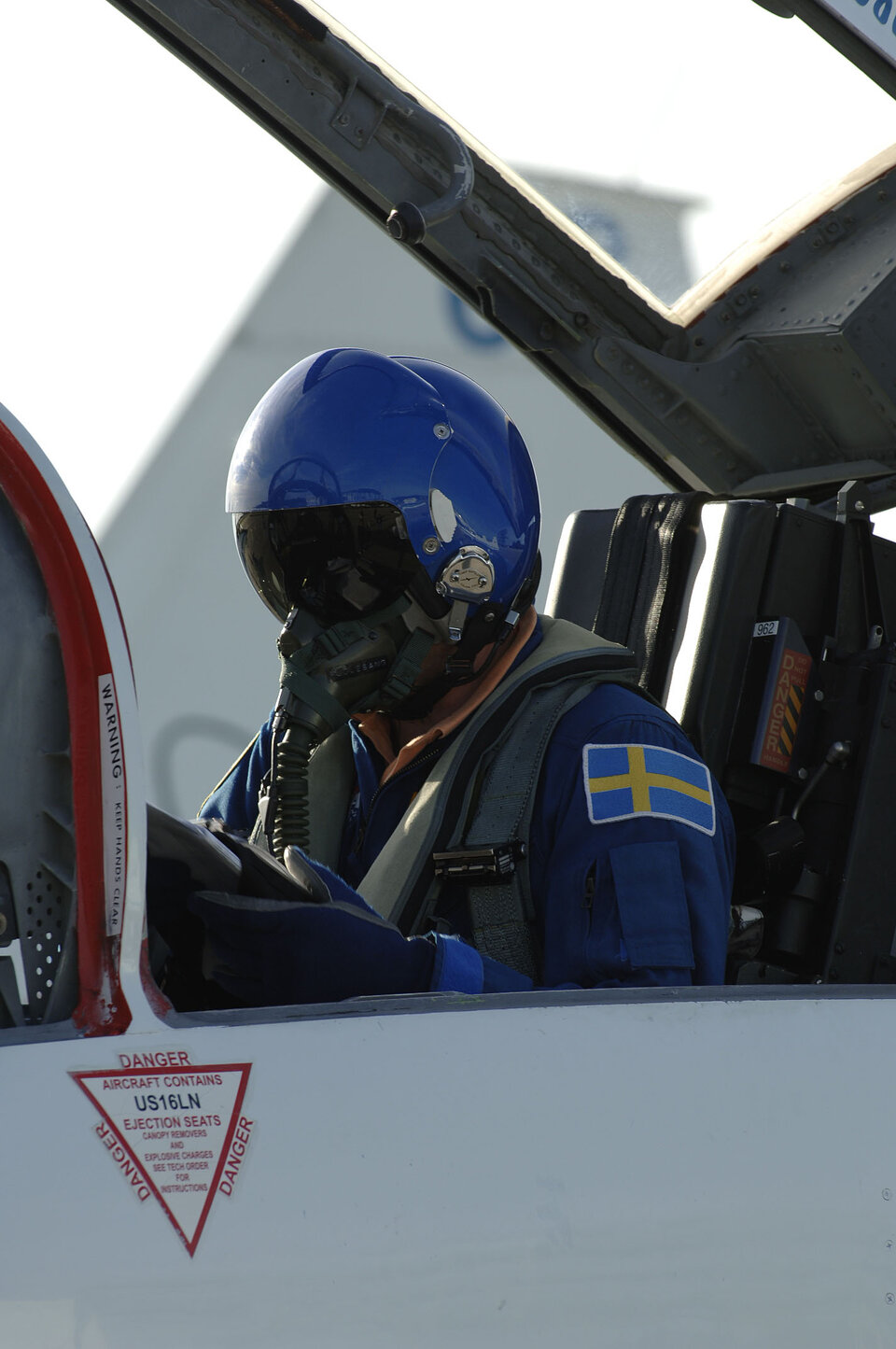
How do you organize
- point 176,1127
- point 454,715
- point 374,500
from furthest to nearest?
1. point 454,715
2. point 374,500
3. point 176,1127

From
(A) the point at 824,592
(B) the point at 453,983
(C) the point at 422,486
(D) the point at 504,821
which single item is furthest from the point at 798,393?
(B) the point at 453,983

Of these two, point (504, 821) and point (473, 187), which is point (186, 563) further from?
point (504, 821)

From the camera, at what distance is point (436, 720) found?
179 centimetres

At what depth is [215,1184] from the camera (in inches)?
34.9

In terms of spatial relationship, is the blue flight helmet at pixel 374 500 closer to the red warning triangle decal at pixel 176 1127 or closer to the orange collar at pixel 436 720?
the orange collar at pixel 436 720

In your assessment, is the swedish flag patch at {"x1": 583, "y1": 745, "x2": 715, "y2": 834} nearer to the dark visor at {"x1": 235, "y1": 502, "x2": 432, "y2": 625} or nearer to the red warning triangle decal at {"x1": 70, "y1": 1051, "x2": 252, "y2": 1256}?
the dark visor at {"x1": 235, "y1": 502, "x2": 432, "y2": 625}

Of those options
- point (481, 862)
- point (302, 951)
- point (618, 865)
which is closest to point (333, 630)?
point (481, 862)

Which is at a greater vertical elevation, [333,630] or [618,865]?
[333,630]

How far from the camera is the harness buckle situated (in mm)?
1481

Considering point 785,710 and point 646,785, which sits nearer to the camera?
point 646,785

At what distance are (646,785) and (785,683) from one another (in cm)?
61

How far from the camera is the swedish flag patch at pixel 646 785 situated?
144 cm

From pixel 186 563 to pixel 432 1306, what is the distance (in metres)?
5.40

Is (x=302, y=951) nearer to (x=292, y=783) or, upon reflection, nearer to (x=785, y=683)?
(x=292, y=783)
